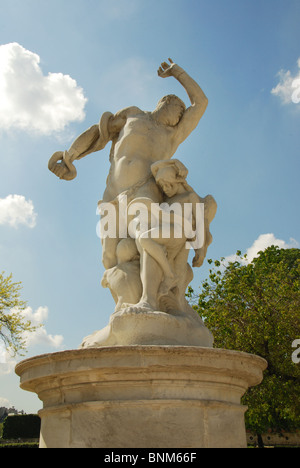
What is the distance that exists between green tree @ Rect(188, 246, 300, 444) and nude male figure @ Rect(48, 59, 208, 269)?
10314 mm

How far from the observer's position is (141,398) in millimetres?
3682

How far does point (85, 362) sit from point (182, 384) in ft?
2.64

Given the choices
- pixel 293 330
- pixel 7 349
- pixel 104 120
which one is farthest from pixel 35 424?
pixel 104 120

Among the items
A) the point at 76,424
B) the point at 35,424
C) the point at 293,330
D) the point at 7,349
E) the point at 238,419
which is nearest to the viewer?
the point at 76,424

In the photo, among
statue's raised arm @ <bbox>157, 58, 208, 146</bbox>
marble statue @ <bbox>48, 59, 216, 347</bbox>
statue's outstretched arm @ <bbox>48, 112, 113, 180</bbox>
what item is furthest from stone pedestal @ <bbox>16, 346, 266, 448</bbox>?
statue's raised arm @ <bbox>157, 58, 208, 146</bbox>

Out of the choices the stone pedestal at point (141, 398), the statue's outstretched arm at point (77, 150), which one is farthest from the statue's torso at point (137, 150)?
the stone pedestal at point (141, 398)

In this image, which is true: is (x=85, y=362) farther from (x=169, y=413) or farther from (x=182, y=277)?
(x=182, y=277)

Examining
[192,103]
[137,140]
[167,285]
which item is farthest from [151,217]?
[192,103]

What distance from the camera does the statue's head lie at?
5957 mm

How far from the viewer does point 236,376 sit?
4.10 m

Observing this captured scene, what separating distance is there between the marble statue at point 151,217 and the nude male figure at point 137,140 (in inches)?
0.5

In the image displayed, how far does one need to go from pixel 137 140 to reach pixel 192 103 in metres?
0.98

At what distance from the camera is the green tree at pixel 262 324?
14.3 m

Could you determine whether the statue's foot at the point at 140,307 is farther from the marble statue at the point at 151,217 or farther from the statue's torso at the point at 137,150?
the statue's torso at the point at 137,150
